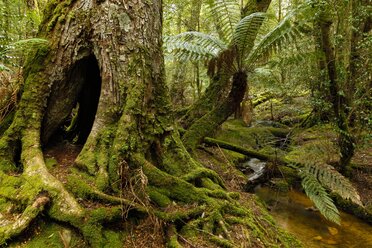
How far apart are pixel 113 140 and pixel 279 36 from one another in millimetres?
2902

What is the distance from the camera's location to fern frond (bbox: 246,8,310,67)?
394 centimetres

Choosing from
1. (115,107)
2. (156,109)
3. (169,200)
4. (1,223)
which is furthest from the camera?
(156,109)

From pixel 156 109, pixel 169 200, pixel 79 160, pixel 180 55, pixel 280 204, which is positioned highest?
pixel 180 55

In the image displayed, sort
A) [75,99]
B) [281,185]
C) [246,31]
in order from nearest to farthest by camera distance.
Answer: [75,99]
[246,31]
[281,185]

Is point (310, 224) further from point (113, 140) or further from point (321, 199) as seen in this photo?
point (113, 140)

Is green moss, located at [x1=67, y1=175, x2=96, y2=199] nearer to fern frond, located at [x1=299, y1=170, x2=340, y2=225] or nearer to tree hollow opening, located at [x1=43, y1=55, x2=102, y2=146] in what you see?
tree hollow opening, located at [x1=43, y1=55, x2=102, y2=146]

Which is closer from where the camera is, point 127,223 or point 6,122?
point 127,223

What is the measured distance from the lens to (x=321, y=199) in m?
3.71

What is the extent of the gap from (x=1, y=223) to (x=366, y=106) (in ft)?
19.0

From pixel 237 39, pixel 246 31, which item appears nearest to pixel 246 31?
pixel 246 31

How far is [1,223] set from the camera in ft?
6.22

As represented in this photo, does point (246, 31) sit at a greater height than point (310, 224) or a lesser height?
greater

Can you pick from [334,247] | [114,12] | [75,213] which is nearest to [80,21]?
[114,12]

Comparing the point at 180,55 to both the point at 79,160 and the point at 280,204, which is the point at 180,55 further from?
the point at 280,204
